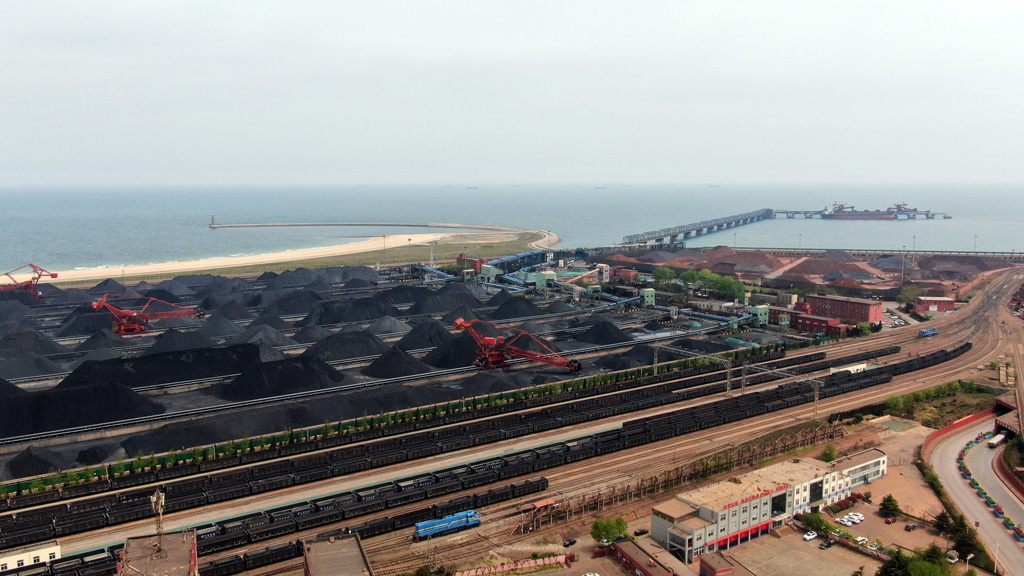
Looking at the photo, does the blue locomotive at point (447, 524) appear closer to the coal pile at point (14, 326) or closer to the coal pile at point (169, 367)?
the coal pile at point (169, 367)

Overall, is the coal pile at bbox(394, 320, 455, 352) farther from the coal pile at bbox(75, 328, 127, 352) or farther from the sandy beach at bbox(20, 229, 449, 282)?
the sandy beach at bbox(20, 229, 449, 282)

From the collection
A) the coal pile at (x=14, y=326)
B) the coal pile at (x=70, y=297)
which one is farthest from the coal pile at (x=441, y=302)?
the coal pile at (x=70, y=297)

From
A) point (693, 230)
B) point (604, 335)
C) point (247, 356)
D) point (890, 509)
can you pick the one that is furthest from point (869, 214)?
point (890, 509)

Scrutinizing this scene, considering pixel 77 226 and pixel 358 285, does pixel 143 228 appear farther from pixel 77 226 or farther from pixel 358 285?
pixel 358 285

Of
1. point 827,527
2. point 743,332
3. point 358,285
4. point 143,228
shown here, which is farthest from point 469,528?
point 143,228

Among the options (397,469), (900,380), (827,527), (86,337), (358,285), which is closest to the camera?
(827,527)

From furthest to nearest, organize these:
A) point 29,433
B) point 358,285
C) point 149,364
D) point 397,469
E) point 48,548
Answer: point 358,285
point 149,364
point 29,433
point 397,469
point 48,548
